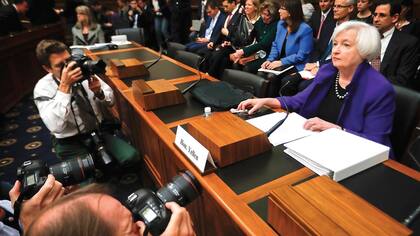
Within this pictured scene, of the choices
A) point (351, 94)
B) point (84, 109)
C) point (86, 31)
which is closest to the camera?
point (351, 94)

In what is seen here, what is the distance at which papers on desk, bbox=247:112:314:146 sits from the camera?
115 cm

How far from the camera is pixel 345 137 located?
1032 millimetres

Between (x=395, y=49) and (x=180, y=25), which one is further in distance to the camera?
(x=180, y=25)

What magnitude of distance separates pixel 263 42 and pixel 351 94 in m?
2.16

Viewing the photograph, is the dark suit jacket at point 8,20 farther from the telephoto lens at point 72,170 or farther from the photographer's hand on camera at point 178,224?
the photographer's hand on camera at point 178,224

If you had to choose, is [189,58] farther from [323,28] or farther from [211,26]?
[211,26]

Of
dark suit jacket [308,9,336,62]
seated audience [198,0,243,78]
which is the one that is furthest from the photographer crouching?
seated audience [198,0,243,78]

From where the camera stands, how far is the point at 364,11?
2.82 meters

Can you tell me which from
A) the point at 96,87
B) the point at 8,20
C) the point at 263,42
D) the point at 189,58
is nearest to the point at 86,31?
the point at 8,20

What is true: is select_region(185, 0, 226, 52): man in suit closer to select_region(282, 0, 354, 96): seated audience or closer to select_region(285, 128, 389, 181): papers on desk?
select_region(282, 0, 354, 96): seated audience

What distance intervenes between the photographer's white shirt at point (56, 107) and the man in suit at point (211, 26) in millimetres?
2436

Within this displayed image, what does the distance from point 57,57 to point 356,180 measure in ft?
5.41

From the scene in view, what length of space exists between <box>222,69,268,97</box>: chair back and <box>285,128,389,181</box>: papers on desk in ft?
2.06

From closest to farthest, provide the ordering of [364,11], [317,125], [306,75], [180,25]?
[317,125] → [306,75] → [364,11] → [180,25]
